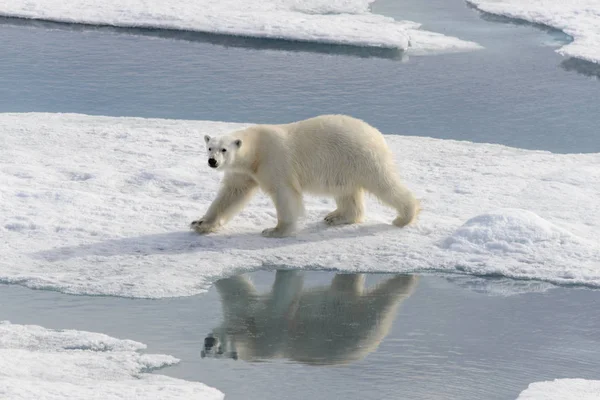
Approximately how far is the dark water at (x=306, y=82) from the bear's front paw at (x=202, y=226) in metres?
3.80

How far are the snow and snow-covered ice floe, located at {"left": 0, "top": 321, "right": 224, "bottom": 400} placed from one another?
141 cm

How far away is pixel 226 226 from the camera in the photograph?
6535 mm

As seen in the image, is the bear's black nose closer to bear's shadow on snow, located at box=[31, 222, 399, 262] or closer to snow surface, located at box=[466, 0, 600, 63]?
bear's shadow on snow, located at box=[31, 222, 399, 262]

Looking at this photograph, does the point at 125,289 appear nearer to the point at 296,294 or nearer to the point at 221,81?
the point at 296,294

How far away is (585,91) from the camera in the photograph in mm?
11320

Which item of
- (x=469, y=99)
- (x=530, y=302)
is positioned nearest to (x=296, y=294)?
(x=530, y=302)

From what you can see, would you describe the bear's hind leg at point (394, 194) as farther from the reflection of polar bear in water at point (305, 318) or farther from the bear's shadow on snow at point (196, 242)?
the reflection of polar bear in water at point (305, 318)

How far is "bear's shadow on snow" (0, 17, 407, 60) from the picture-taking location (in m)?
12.6

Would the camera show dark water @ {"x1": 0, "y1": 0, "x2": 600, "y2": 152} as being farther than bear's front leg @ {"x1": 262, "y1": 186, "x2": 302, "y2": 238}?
Yes

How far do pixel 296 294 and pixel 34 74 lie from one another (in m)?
7.04

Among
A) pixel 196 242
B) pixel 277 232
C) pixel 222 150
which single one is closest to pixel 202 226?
pixel 196 242

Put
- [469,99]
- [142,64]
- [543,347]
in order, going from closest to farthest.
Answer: [543,347], [469,99], [142,64]

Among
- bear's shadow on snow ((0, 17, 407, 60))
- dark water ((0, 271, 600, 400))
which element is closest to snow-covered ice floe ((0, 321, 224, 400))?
dark water ((0, 271, 600, 400))

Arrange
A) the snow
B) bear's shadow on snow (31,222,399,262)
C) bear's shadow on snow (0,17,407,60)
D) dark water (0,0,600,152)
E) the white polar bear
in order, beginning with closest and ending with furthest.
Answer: the snow
bear's shadow on snow (31,222,399,262)
the white polar bear
dark water (0,0,600,152)
bear's shadow on snow (0,17,407,60)
